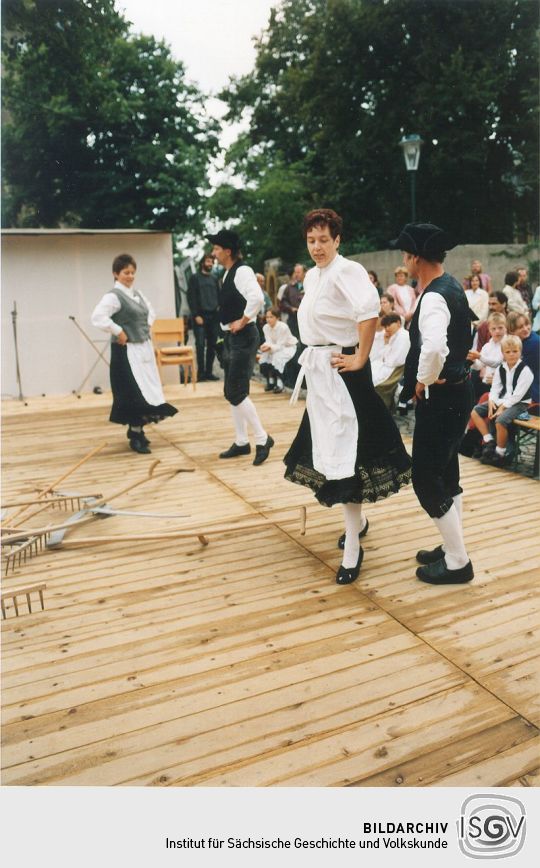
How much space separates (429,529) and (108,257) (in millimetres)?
6565

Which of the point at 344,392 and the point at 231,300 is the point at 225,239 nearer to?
the point at 231,300

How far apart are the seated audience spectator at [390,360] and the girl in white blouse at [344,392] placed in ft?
8.64

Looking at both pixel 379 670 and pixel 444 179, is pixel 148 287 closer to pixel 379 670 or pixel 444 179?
pixel 444 179

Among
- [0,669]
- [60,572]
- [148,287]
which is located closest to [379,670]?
[0,669]

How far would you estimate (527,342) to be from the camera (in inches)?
196

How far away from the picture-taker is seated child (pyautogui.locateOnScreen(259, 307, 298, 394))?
8.09 meters

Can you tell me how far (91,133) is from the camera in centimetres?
1912

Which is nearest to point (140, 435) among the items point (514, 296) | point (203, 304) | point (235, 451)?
point (235, 451)

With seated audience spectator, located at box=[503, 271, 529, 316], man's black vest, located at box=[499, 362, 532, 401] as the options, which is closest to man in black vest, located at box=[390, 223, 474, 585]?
man's black vest, located at box=[499, 362, 532, 401]

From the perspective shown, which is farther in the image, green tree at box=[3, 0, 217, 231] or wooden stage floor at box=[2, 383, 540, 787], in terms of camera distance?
green tree at box=[3, 0, 217, 231]

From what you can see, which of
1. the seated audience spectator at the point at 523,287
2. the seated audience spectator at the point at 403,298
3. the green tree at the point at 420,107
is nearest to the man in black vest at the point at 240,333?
the seated audience spectator at the point at 403,298

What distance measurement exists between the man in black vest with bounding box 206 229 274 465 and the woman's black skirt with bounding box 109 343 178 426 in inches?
26.6

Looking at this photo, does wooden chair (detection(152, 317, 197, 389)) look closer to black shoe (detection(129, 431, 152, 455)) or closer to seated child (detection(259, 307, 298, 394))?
seated child (detection(259, 307, 298, 394))
